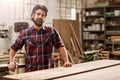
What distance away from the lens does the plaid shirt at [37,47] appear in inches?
123

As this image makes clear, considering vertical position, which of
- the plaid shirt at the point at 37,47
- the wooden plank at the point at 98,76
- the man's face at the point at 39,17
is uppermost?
the man's face at the point at 39,17

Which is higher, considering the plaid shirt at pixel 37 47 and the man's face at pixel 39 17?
the man's face at pixel 39 17

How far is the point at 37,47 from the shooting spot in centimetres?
312

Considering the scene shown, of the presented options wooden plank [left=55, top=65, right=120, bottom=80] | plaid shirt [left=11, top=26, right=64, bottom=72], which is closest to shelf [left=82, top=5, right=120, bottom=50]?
plaid shirt [left=11, top=26, right=64, bottom=72]

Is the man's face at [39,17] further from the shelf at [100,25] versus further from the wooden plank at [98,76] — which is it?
the shelf at [100,25]

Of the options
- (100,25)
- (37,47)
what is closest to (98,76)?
(37,47)

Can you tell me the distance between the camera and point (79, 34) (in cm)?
924

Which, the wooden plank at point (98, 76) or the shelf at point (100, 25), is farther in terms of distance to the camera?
the shelf at point (100, 25)

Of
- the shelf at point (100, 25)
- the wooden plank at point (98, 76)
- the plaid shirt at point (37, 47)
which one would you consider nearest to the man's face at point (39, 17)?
the plaid shirt at point (37, 47)

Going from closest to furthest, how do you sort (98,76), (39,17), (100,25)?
1. (98,76)
2. (39,17)
3. (100,25)

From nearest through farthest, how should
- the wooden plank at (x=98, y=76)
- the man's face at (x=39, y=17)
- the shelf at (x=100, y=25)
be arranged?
the wooden plank at (x=98, y=76)
the man's face at (x=39, y=17)
the shelf at (x=100, y=25)

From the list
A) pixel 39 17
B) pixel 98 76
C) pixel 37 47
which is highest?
pixel 39 17

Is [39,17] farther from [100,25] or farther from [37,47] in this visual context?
[100,25]

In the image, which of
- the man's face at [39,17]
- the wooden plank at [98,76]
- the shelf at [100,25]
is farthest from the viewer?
the shelf at [100,25]
